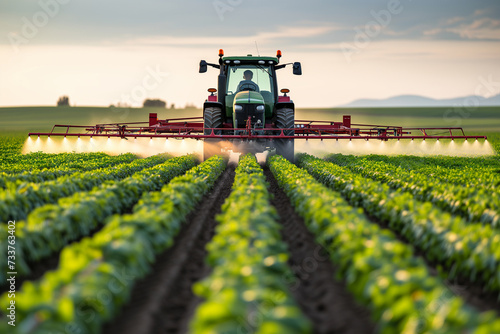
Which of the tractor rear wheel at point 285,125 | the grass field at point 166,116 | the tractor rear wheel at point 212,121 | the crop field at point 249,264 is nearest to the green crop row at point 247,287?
the crop field at point 249,264

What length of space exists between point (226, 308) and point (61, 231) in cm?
429

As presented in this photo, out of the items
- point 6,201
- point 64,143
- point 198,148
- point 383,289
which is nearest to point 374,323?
point 383,289

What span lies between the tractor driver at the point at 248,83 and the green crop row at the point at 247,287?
12.3 m

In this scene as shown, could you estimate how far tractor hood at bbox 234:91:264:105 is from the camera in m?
17.2

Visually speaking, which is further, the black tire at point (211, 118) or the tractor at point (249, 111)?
the black tire at point (211, 118)

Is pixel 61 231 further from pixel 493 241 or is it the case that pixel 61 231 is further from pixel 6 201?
pixel 493 241

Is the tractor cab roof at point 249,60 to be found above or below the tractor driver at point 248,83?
above

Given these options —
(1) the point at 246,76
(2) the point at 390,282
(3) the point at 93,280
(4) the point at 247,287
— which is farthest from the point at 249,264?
(1) the point at 246,76

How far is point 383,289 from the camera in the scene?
4.08m

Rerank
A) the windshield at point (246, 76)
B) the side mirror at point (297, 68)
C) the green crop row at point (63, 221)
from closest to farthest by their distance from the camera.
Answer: the green crop row at point (63, 221) → the side mirror at point (297, 68) → the windshield at point (246, 76)

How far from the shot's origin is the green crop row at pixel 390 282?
11.5ft

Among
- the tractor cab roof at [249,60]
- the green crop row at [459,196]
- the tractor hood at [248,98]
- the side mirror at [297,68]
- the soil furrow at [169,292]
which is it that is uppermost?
the tractor cab roof at [249,60]

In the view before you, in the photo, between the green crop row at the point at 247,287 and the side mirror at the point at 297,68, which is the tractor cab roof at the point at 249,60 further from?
the green crop row at the point at 247,287

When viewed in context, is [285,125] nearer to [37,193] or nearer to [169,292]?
[37,193]
